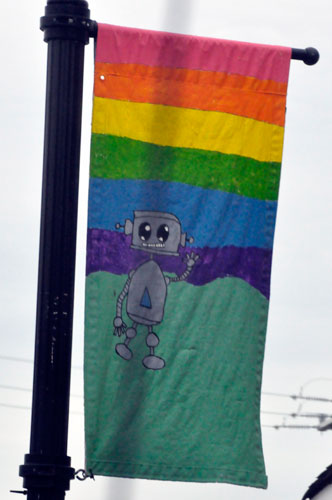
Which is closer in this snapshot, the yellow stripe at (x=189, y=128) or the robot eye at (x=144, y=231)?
the robot eye at (x=144, y=231)

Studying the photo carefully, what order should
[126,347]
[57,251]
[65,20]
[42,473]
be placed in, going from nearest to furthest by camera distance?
[42,473] → [57,251] → [65,20] → [126,347]

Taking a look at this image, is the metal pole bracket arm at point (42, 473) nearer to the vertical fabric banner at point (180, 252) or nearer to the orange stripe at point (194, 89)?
the vertical fabric banner at point (180, 252)

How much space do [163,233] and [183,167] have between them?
1.06ft

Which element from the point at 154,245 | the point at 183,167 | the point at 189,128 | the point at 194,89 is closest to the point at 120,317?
the point at 154,245

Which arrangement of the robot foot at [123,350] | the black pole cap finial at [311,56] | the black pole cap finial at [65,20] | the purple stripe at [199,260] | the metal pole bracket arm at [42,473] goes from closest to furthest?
the metal pole bracket arm at [42,473]
the black pole cap finial at [65,20]
the robot foot at [123,350]
the purple stripe at [199,260]
the black pole cap finial at [311,56]

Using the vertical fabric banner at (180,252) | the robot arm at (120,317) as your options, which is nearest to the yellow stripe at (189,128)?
the vertical fabric banner at (180,252)

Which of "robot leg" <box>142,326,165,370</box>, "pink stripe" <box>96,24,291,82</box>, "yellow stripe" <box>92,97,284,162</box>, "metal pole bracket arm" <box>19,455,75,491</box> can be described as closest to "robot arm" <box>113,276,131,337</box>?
"robot leg" <box>142,326,165,370</box>

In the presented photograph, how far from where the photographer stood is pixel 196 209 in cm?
466

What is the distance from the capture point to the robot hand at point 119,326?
4395 millimetres

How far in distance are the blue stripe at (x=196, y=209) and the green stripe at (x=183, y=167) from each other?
0.03 metres

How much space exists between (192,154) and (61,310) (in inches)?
43.2

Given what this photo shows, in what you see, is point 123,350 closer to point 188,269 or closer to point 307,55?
point 188,269

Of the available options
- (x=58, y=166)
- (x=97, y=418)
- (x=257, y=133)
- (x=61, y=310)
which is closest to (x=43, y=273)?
(x=61, y=310)

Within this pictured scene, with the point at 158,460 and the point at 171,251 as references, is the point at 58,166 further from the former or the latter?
the point at 158,460
